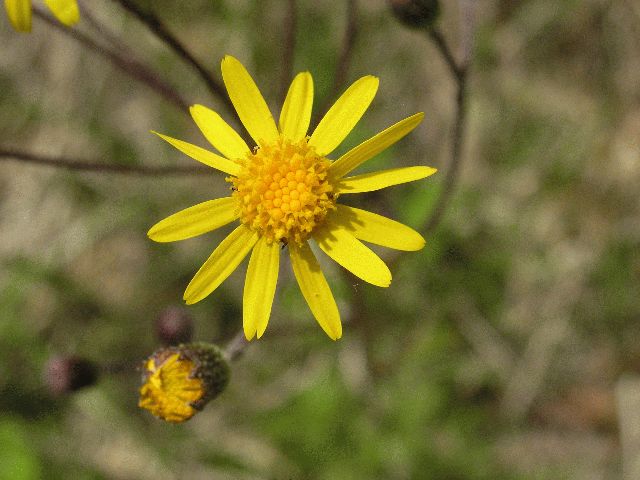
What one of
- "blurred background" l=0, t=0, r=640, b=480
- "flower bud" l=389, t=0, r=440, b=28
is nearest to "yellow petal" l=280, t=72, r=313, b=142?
"flower bud" l=389, t=0, r=440, b=28

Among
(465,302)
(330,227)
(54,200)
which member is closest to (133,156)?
Answer: (54,200)

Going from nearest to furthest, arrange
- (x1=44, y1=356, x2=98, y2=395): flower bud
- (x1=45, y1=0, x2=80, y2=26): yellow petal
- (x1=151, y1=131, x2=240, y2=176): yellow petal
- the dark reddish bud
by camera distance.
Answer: (x1=45, y1=0, x2=80, y2=26): yellow petal → (x1=151, y1=131, x2=240, y2=176): yellow petal → the dark reddish bud → (x1=44, y1=356, x2=98, y2=395): flower bud

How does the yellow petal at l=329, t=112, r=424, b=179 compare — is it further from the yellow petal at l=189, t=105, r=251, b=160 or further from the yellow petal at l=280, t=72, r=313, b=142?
the yellow petal at l=189, t=105, r=251, b=160

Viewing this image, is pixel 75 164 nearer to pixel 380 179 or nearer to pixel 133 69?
pixel 133 69

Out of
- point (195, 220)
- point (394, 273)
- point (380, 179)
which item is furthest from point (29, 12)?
point (394, 273)

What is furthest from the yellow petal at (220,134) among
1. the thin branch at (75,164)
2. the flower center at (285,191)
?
the thin branch at (75,164)

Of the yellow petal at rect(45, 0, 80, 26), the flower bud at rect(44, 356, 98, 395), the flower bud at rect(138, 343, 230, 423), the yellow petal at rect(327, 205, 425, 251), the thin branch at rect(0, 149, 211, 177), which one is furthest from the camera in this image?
the flower bud at rect(44, 356, 98, 395)
